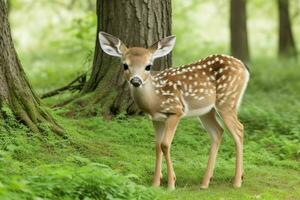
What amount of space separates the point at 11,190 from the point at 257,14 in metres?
31.7

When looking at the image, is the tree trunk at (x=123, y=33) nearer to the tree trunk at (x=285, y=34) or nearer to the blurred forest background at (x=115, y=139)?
the blurred forest background at (x=115, y=139)

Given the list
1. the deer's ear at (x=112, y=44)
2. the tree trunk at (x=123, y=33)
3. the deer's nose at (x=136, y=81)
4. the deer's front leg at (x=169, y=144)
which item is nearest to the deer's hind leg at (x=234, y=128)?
the deer's front leg at (x=169, y=144)

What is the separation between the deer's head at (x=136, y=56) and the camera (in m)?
6.81

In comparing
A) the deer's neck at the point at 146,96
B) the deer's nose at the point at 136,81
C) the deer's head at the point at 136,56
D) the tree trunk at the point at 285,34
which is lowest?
the tree trunk at the point at 285,34

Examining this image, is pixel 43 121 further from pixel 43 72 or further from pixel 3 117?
pixel 43 72

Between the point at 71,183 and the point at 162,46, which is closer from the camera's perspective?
the point at 71,183

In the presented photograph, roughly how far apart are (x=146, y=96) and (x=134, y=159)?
936 mm

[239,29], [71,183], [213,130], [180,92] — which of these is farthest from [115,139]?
[239,29]

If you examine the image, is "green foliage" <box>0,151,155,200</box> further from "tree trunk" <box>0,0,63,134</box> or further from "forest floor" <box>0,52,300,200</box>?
"tree trunk" <box>0,0,63,134</box>

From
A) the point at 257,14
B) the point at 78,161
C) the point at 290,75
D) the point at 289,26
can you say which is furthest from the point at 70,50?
the point at 257,14

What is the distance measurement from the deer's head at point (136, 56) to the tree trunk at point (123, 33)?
2376 millimetres

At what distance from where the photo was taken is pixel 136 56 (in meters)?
6.86

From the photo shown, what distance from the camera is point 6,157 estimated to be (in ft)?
19.9

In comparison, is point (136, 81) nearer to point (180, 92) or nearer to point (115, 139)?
point (180, 92)
